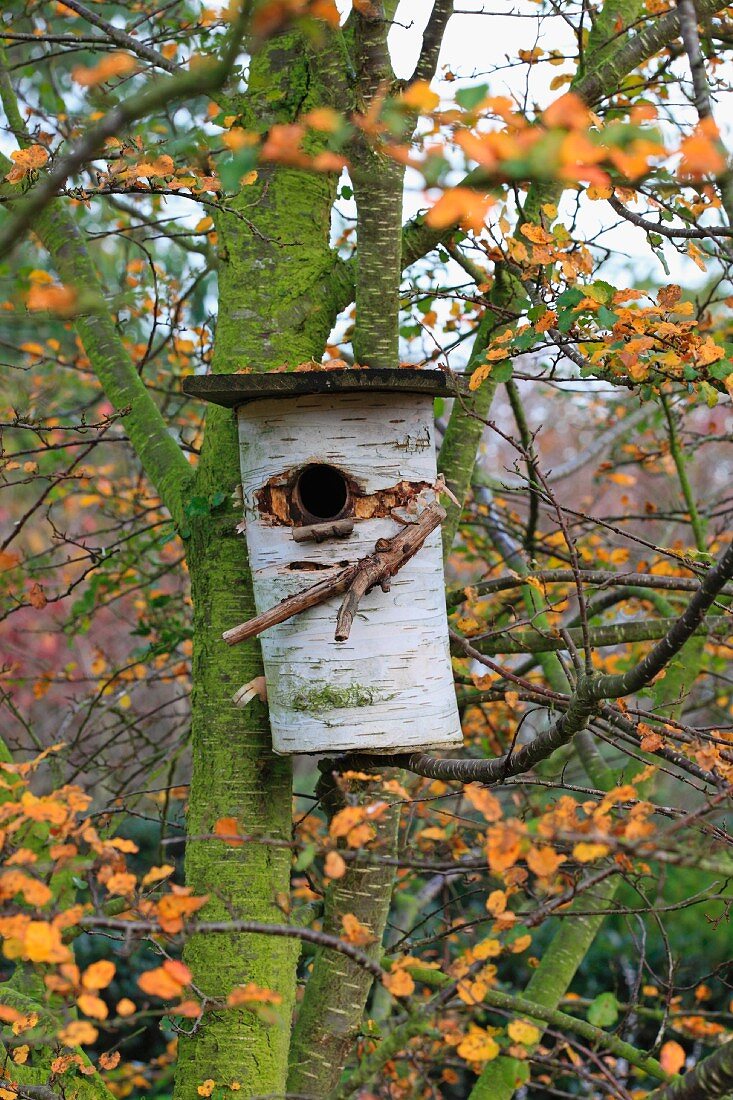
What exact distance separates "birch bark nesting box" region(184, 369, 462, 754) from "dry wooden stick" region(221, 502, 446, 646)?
0.11 feet

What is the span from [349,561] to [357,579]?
12cm

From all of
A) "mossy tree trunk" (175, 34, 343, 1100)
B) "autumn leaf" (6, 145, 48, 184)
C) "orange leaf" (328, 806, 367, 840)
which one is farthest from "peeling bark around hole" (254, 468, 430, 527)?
"orange leaf" (328, 806, 367, 840)

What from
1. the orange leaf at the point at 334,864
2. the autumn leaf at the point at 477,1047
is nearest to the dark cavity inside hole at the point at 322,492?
the orange leaf at the point at 334,864

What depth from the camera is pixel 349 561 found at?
7.55 ft

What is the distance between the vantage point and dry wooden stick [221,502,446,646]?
2172 mm

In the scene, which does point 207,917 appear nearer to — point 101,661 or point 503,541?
point 503,541

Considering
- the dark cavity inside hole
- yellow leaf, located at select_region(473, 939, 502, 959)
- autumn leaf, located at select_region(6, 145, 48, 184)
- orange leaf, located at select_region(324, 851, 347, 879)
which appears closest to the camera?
orange leaf, located at select_region(324, 851, 347, 879)

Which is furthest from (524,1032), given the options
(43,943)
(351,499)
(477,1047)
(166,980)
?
(351,499)

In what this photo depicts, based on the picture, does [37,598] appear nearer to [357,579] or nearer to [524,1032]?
[357,579]

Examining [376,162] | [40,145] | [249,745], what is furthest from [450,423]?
[40,145]

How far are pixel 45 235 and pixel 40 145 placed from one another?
0.90 m

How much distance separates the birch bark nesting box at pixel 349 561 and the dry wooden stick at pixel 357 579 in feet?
0.11

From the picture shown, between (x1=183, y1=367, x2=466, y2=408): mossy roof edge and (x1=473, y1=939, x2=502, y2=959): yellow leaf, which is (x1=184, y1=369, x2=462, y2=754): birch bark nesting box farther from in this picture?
(x1=473, y1=939, x2=502, y2=959): yellow leaf

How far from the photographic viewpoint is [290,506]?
2363mm
